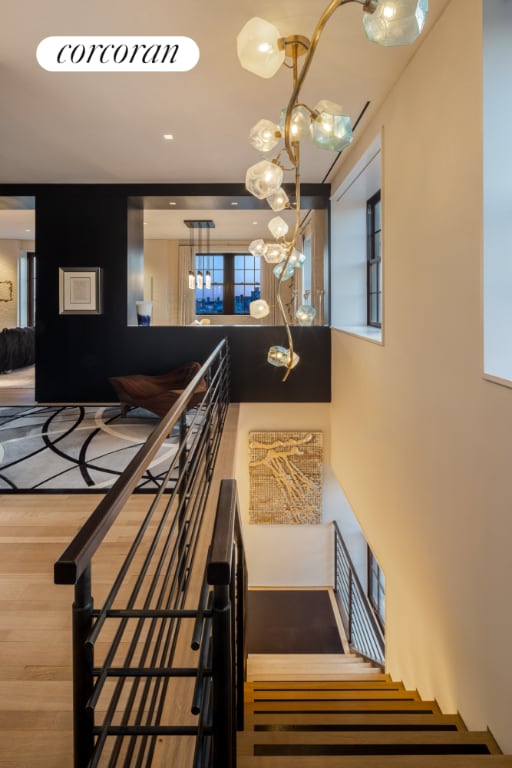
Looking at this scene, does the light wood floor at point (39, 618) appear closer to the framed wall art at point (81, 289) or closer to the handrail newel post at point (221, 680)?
the handrail newel post at point (221, 680)

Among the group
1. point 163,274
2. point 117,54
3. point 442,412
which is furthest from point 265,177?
point 163,274

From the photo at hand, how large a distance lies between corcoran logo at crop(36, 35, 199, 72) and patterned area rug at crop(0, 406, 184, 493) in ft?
8.68

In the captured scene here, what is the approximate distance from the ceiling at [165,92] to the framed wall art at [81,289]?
107cm

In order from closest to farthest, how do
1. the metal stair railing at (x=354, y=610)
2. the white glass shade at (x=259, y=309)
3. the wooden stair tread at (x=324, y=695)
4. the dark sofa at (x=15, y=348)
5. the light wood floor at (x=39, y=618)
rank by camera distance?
the light wood floor at (x=39, y=618) → the wooden stair tread at (x=324, y=695) → the white glass shade at (x=259, y=309) → the metal stair railing at (x=354, y=610) → the dark sofa at (x=15, y=348)

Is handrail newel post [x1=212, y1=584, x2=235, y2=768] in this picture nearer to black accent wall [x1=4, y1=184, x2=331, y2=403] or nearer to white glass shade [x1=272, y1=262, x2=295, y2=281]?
white glass shade [x1=272, y1=262, x2=295, y2=281]

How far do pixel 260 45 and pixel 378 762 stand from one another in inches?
97.4

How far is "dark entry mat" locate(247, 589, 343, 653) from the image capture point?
298 inches

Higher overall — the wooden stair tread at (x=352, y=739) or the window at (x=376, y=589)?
the wooden stair tread at (x=352, y=739)

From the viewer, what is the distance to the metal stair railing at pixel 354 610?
6289mm

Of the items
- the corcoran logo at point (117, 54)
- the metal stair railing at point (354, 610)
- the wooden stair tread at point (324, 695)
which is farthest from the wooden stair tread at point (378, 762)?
the metal stair railing at point (354, 610)

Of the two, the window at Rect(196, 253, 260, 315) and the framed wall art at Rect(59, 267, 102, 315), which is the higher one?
the window at Rect(196, 253, 260, 315)

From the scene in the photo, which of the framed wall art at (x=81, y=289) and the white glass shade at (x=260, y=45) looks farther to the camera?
the framed wall art at (x=81, y=289)

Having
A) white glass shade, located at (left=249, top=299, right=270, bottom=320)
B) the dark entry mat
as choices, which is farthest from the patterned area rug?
the dark entry mat

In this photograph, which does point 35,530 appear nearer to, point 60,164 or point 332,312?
point 60,164
